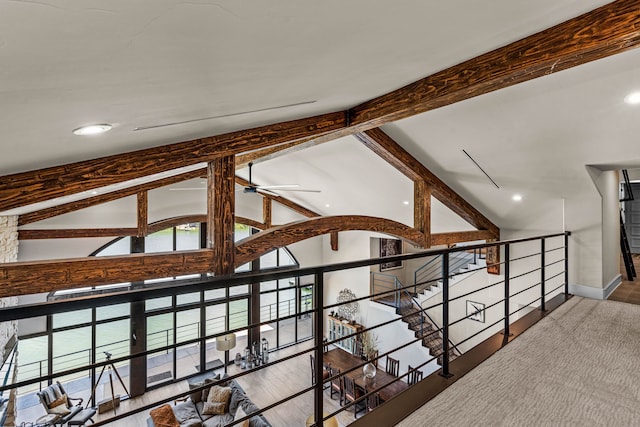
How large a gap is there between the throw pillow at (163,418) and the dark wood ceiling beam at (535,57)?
6333 mm

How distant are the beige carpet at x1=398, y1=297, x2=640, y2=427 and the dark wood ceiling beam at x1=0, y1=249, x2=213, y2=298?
3.02 meters

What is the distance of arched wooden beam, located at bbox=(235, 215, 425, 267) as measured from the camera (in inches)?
174

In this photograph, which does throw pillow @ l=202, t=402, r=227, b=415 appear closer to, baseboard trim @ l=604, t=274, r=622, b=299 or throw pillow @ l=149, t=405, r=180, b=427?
throw pillow @ l=149, t=405, r=180, b=427

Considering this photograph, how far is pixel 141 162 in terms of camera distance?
3359mm

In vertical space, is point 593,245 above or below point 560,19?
below

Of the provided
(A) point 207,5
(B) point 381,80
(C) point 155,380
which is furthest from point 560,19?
(C) point 155,380

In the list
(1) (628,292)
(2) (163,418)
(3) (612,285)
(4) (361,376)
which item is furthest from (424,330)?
(2) (163,418)

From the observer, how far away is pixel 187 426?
5777 millimetres

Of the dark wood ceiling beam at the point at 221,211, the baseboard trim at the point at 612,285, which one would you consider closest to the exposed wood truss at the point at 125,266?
the dark wood ceiling beam at the point at 221,211

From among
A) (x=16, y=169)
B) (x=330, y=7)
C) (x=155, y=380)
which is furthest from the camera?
(x=155, y=380)

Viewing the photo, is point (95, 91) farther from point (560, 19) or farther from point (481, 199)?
point (481, 199)

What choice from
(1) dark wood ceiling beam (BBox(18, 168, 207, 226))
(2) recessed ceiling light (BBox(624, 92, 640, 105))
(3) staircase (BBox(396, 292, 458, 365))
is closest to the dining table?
(3) staircase (BBox(396, 292, 458, 365))

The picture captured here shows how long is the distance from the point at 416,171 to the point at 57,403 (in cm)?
785

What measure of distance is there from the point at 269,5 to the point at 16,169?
270 centimetres
